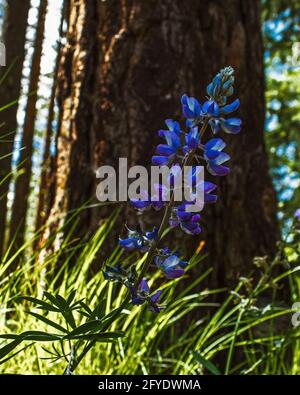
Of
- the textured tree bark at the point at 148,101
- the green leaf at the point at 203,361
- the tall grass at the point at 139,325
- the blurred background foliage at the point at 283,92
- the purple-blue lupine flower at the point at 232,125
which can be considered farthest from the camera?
the blurred background foliage at the point at 283,92

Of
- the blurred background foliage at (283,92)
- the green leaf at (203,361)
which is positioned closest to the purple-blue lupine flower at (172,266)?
the green leaf at (203,361)

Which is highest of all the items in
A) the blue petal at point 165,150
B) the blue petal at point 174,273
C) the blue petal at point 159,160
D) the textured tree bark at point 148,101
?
the textured tree bark at point 148,101

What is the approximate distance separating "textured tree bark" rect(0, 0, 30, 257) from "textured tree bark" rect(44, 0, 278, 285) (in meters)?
0.48

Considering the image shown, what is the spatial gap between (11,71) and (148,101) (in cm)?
106

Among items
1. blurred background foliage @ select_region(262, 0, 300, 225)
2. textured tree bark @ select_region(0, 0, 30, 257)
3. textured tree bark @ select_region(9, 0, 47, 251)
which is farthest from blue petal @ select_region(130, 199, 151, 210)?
blurred background foliage @ select_region(262, 0, 300, 225)

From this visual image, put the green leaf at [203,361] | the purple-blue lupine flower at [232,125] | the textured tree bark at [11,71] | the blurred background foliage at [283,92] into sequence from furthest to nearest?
1. the blurred background foliage at [283,92]
2. the textured tree bark at [11,71]
3. the green leaf at [203,361]
4. the purple-blue lupine flower at [232,125]

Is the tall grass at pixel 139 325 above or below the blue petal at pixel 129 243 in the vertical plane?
below

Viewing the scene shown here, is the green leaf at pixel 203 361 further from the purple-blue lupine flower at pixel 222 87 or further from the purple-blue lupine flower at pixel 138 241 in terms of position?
the purple-blue lupine flower at pixel 222 87

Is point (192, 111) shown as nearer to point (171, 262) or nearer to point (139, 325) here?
point (171, 262)

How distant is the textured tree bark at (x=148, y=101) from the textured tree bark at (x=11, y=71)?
0.48 m

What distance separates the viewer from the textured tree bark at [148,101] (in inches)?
96.5

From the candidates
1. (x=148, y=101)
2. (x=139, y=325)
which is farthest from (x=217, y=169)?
(x=148, y=101)

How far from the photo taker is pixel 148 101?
246 centimetres
